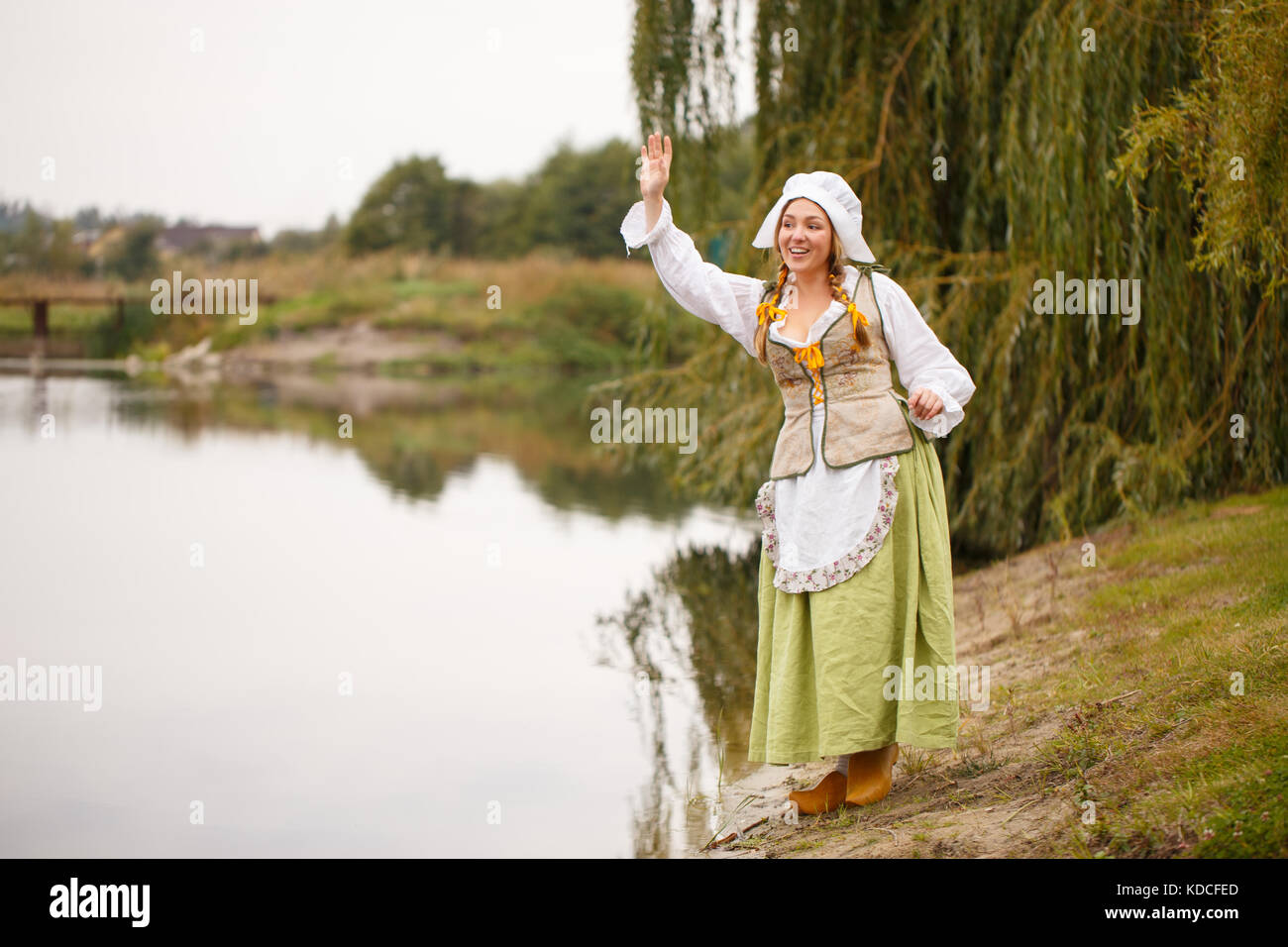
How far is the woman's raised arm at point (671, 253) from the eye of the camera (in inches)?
170

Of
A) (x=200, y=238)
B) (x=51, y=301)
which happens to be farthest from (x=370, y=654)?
(x=200, y=238)

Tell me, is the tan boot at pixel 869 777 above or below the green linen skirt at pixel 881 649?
below

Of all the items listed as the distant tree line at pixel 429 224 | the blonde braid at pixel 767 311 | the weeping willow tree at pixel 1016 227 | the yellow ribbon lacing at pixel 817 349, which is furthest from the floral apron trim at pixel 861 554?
the distant tree line at pixel 429 224

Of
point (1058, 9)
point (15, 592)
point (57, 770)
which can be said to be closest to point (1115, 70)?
point (1058, 9)

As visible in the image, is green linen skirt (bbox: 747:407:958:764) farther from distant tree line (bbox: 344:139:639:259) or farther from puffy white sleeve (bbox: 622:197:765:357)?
distant tree line (bbox: 344:139:639:259)

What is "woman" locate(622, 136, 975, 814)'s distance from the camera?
424 cm

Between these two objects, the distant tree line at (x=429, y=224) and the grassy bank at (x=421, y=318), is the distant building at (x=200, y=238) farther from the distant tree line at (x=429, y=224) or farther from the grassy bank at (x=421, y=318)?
the grassy bank at (x=421, y=318)

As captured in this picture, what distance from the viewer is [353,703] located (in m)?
6.77

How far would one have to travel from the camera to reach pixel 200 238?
4728cm

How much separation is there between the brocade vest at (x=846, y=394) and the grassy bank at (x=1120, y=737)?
1115mm

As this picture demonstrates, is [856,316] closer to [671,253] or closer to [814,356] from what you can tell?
[814,356]

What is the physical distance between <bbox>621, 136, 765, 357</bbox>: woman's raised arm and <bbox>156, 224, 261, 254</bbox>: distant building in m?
41.8

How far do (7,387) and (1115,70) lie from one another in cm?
2318

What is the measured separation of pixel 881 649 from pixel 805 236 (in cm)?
130
